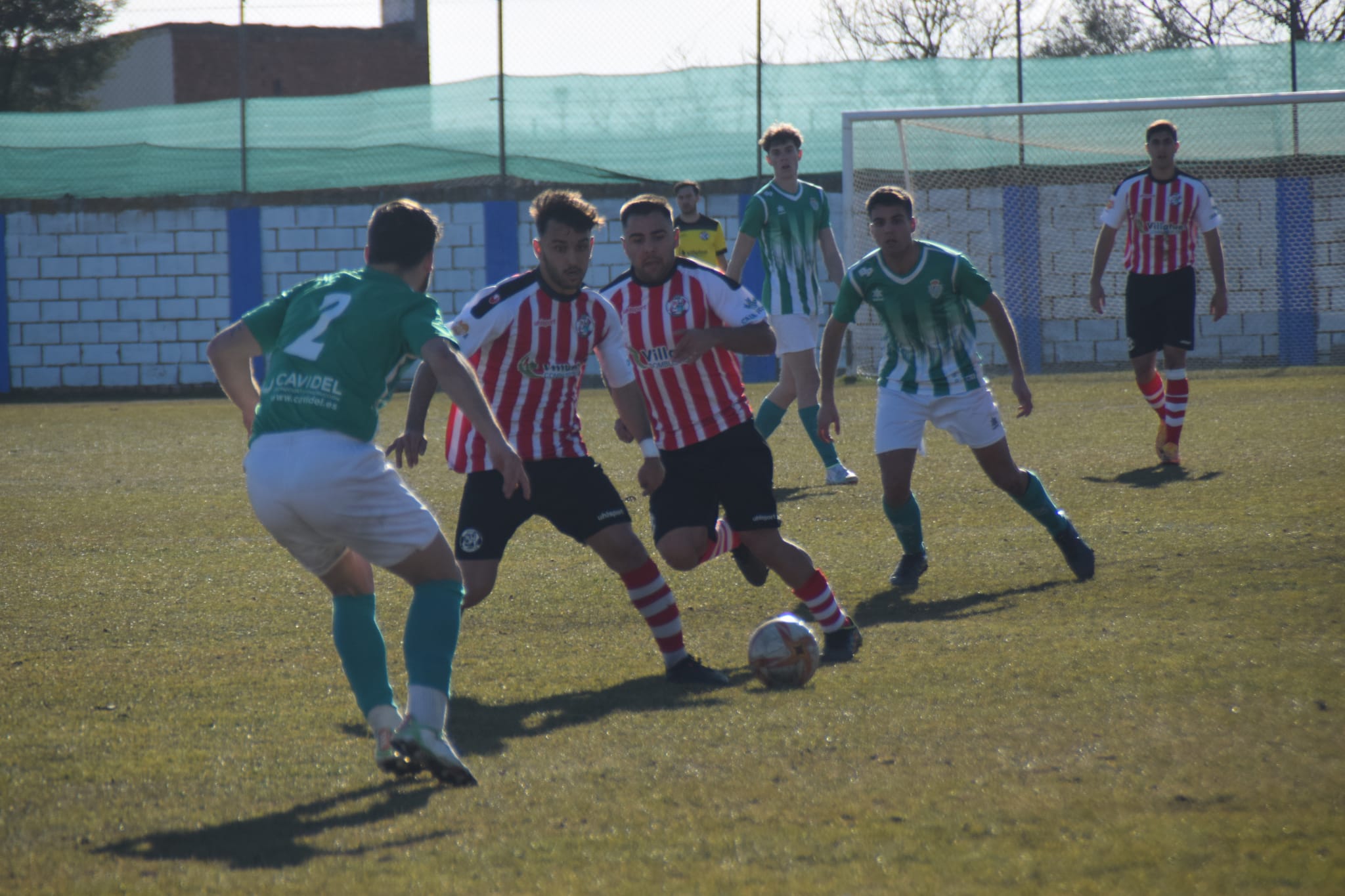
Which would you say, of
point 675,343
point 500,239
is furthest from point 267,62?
point 675,343

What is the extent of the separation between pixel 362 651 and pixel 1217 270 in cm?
718

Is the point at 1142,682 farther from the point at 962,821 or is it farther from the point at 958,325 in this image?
the point at 958,325

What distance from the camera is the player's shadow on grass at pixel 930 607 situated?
200 inches

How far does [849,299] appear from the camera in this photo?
232 inches

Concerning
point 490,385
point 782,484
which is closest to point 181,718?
point 490,385

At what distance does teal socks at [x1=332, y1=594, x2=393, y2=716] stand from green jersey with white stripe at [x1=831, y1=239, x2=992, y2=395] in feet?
9.38

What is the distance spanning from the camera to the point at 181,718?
3.99 m

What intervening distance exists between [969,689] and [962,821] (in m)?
1.09

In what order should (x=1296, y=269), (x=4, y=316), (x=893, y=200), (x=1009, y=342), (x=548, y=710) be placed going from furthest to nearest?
(x=4, y=316)
(x=1296, y=269)
(x=1009, y=342)
(x=893, y=200)
(x=548, y=710)

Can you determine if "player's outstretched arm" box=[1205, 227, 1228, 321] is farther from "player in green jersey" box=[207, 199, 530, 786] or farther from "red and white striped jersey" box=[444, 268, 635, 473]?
"player in green jersey" box=[207, 199, 530, 786]

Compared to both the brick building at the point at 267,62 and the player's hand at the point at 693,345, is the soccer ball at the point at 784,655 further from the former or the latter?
the brick building at the point at 267,62

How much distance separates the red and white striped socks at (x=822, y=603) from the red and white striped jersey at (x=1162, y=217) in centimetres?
533

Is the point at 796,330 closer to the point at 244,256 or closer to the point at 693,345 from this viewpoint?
the point at 693,345

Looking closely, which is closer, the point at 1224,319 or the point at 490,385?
the point at 490,385
